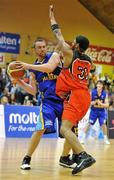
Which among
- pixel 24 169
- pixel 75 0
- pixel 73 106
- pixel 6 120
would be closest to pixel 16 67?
pixel 73 106

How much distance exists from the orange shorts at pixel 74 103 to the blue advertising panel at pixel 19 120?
775 centimetres

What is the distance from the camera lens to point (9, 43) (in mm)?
20891

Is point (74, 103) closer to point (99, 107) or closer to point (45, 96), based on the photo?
point (45, 96)

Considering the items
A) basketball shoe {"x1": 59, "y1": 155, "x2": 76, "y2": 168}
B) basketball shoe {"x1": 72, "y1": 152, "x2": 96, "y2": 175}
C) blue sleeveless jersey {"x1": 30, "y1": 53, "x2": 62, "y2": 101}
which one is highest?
blue sleeveless jersey {"x1": 30, "y1": 53, "x2": 62, "y2": 101}

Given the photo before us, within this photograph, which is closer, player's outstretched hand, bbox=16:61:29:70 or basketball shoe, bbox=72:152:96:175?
basketball shoe, bbox=72:152:96:175

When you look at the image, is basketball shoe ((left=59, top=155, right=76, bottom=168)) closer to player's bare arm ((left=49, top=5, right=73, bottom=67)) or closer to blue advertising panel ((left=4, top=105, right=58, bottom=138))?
player's bare arm ((left=49, top=5, right=73, bottom=67))

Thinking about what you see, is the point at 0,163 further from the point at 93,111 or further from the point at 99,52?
the point at 99,52

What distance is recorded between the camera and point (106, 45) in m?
24.4

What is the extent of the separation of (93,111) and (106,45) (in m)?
11.5

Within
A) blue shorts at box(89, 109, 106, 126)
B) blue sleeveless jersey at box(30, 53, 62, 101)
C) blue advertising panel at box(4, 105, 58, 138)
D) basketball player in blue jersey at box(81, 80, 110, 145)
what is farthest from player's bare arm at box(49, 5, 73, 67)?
blue advertising panel at box(4, 105, 58, 138)

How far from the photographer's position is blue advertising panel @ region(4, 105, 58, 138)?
13.5 metres

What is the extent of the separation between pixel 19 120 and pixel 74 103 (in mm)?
8018

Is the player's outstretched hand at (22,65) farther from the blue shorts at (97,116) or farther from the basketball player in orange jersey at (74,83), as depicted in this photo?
the blue shorts at (97,116)

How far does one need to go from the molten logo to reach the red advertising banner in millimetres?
10164
